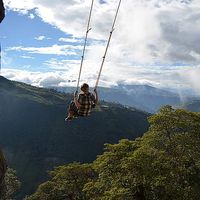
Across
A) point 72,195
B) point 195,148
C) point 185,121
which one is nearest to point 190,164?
point 195,148

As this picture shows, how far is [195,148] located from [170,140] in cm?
298

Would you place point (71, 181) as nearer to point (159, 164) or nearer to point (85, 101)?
point (159, 164)

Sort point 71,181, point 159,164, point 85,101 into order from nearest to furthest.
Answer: point 85,101, point 159,164, point 71,181

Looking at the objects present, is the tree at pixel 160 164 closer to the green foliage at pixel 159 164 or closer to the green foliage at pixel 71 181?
the green foliage at pixel 159 164

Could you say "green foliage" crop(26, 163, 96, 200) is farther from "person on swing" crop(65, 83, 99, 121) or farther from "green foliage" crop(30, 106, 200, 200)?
"person on swing" crop(65, 83, 99, 121)

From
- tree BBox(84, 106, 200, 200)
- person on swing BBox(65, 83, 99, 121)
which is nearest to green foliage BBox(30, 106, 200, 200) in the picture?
tree BBox(84, 106, 200, 200)


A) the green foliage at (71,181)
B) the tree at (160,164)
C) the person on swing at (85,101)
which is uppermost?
the person on swing at (85,101)

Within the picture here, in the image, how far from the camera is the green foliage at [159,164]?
37406mm

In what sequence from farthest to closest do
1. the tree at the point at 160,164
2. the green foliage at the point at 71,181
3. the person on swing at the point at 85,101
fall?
1. the green foliage at the point at 71,181
2. the tree at the point at 160,164
3. the person on swing at the point at 85,101


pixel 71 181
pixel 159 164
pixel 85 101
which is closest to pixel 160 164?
pixel 159 164

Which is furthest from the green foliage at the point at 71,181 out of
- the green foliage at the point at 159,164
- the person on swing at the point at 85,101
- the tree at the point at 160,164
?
the person on swing at the point at 85,101

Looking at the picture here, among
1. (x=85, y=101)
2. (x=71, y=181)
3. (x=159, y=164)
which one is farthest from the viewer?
(x=71, y=181)

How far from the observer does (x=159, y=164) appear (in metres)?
38.8

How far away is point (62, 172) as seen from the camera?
64188 mm
